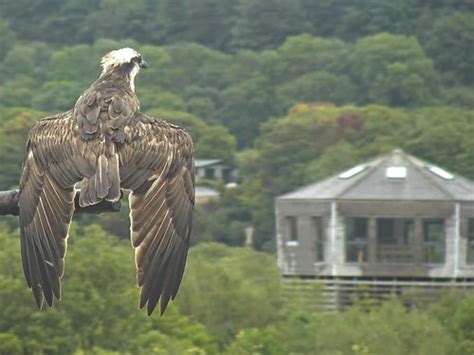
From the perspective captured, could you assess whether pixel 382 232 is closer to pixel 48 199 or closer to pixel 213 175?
pixel 213 175

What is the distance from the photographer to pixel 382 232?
95.4 metres

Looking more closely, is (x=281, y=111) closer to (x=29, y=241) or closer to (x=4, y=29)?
(x=4, y=29)

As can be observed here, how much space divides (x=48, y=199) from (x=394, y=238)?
7864 centimetres

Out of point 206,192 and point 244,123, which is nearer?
point 206,192

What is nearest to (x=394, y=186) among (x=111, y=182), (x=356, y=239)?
(x=356, y=239)

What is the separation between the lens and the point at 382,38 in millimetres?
173125

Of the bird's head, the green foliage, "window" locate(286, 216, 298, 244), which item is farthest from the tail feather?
"window" locate(286, 216, 298, 244)

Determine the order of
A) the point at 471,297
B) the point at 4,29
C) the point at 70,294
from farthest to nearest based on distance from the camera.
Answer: the point at 4,29
the point at 471,297
the point at 70,294

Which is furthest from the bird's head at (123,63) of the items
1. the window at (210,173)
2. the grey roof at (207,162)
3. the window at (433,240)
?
the window at (210,173)

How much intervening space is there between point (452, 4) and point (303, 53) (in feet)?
95.6

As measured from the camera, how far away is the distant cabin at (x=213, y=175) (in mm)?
125750

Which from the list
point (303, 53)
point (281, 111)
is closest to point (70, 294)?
point (281, 111)

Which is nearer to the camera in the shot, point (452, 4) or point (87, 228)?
point (87, 228)

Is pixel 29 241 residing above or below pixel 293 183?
above
